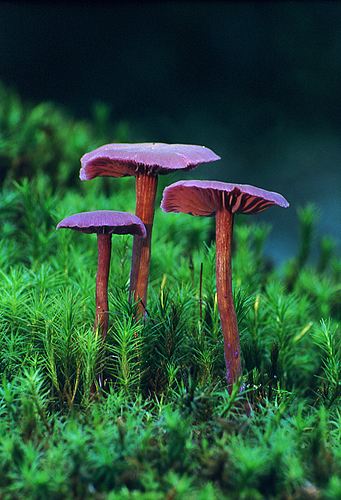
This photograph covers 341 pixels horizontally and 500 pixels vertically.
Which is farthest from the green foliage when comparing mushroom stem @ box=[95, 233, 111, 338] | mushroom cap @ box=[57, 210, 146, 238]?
mushroom cap @ box=[57, 210, 146, 238]

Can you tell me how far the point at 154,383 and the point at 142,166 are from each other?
0.32 metres

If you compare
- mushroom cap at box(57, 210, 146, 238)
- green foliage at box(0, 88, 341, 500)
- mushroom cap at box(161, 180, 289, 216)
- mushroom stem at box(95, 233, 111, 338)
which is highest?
mushroom cap at box(161, 180, 289, 216)

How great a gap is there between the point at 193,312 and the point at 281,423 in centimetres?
29

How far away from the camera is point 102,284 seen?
Answer: 0.88m

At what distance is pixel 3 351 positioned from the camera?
89 cm

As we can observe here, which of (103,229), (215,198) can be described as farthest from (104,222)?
(215,198)

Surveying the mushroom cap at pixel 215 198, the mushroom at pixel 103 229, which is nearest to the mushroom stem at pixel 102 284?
the mushroom at pixel 103 229

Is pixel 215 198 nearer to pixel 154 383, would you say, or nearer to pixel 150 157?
pixel 150 157

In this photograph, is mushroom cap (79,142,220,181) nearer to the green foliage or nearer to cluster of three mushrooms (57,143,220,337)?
cluster of three mushrooms (57,143,220,337)

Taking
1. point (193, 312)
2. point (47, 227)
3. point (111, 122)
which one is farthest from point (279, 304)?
point (111, 122)

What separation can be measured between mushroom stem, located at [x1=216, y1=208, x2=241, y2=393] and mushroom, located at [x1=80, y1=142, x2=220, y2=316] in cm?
9

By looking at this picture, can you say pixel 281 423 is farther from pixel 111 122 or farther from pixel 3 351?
pixel 111 122

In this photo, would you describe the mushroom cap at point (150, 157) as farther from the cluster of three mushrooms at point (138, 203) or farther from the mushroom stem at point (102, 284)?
the mushroom stem at point (102, 284)

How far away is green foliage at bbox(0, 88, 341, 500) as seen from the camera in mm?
642
